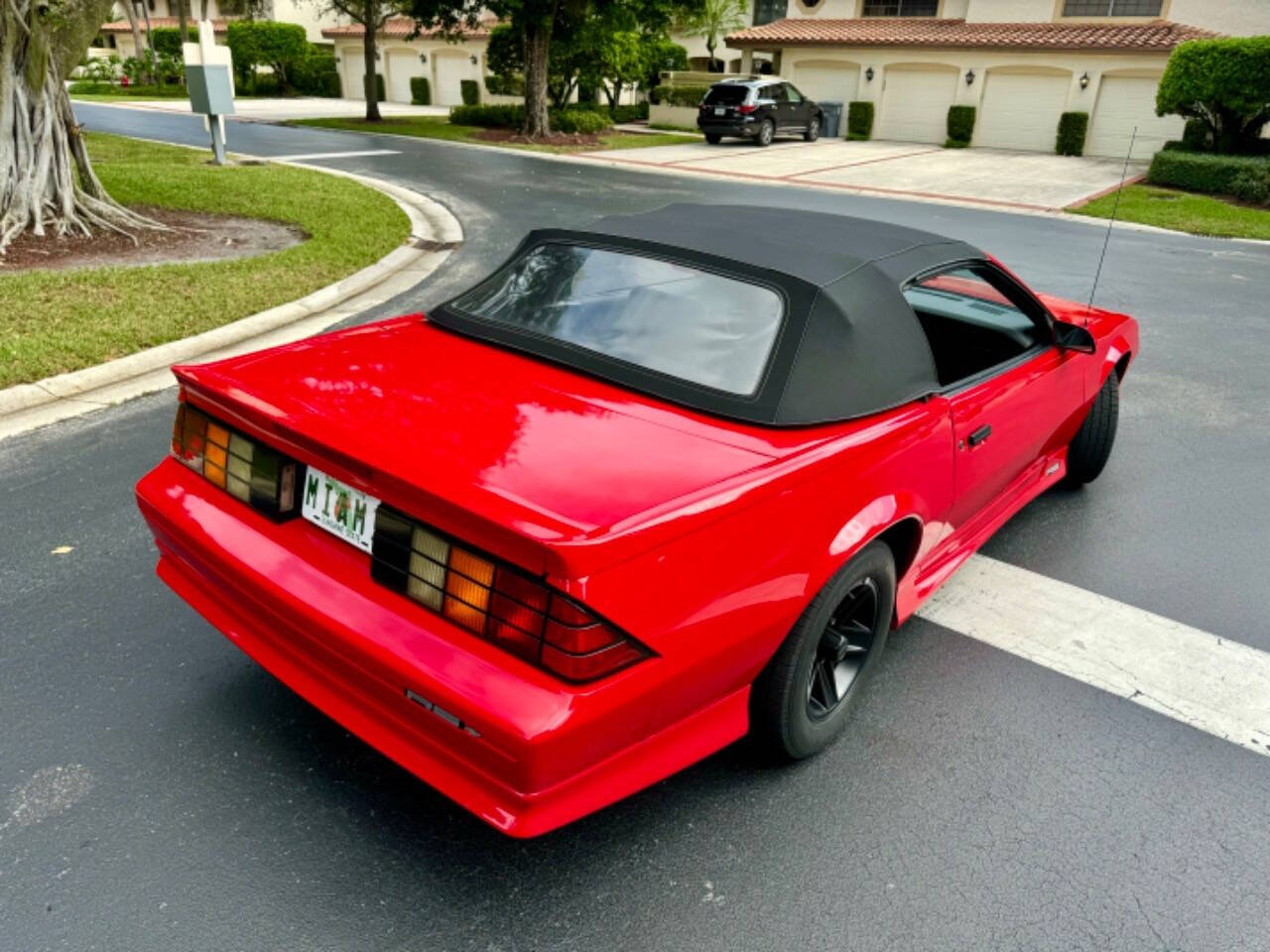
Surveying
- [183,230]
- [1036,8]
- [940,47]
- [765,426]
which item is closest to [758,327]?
[765,426]

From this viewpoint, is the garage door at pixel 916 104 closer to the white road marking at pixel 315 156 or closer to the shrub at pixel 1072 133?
the shrub at pixel 1072 133

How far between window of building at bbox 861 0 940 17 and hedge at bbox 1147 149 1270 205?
14611 mm

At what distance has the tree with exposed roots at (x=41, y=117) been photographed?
8953 millimetres

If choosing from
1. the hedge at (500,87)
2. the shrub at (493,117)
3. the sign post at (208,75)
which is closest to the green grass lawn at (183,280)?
the sign post at (208,75)

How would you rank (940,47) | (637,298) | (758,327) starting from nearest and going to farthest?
(758,327), (637,298), (940,47)

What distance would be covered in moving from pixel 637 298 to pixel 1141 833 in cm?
216

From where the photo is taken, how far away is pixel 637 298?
3.09m

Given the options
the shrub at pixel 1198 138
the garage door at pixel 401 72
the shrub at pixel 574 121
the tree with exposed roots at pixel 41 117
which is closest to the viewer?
the tree with exposed roots at pixel 41 117

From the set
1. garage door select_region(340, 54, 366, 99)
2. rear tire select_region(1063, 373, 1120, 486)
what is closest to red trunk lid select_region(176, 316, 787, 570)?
rear tire select_region(1063, 373, 1120, 486)

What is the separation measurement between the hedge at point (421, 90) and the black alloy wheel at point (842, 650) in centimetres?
4513

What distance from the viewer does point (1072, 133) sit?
89.2 feet

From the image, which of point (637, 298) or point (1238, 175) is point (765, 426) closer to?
point (637, 298)

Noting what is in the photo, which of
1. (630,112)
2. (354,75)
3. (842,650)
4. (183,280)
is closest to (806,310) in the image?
(842,650)

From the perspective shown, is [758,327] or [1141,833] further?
[758,327]
